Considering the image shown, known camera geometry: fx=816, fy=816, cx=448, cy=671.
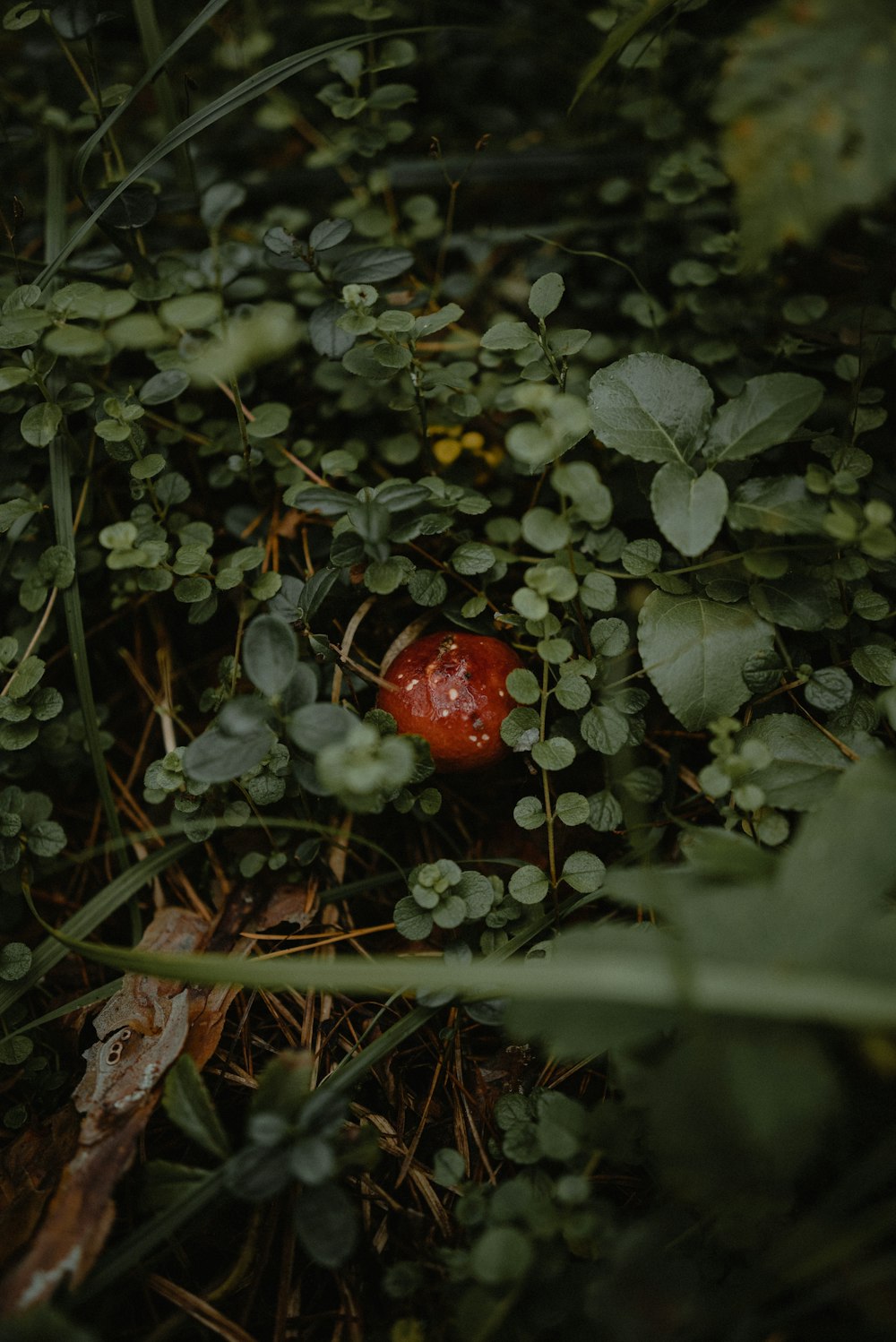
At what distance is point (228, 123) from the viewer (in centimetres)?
240

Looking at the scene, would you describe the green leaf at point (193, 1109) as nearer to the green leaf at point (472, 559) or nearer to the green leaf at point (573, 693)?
the green leaf at point (573, 693)

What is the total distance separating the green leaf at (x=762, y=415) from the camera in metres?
1.48

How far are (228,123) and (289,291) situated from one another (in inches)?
28.4

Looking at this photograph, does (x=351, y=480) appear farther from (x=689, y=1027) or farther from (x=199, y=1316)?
(x=199, y=1316)

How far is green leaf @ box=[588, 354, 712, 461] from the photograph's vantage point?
1.57m

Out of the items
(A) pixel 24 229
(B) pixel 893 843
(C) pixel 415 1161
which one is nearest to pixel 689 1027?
(B) pixel 893 843

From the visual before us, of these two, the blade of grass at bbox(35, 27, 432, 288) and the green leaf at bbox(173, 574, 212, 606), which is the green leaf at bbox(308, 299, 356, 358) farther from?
the green leaf at bbox(173, 574, 212, 606)

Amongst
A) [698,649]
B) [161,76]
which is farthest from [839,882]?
[161,76]

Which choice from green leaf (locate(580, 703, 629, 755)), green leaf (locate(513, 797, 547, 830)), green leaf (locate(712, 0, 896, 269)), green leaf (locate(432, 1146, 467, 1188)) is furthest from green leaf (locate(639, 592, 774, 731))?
green leaf (locate(432, 1146, 467, 1188))

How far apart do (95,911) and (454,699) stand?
863 mm

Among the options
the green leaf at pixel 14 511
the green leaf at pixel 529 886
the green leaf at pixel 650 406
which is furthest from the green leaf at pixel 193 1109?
the green leaf at pixel 650 406

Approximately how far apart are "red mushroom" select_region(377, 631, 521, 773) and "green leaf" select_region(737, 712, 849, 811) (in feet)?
1.54

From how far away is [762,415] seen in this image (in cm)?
151

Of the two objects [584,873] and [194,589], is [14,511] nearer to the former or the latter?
[194,589]
